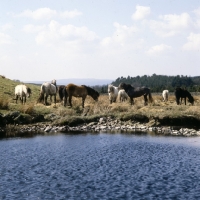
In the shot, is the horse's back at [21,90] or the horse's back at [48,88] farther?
the horse's back at [48,88]

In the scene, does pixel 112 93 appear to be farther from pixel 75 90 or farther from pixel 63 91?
pixel 63 91

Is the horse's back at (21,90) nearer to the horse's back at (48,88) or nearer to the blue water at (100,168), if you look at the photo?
the horse's back at (48,88)

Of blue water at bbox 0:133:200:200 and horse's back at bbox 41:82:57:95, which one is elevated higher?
horse's back at bbox 41:82:57:95

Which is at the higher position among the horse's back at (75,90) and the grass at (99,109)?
the horse's back at (75,90)

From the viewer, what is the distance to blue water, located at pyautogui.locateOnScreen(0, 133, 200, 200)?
43.9ft

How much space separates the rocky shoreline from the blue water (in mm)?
2832

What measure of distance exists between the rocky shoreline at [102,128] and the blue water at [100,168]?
2832mm

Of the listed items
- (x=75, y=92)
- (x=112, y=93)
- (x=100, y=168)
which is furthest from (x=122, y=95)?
(x=100, y=168)

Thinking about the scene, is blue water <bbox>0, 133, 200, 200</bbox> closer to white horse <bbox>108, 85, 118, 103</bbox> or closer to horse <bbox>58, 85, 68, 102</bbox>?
horse <bbox>58, 85, 68, 102</bbox>

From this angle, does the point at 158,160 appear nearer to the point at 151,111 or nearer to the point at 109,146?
the point at 109,146

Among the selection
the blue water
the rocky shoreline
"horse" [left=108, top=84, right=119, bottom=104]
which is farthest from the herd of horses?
the blue water

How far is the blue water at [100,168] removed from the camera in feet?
43.9

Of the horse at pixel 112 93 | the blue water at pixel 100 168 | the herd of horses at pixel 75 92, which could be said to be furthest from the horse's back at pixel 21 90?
the blue water at pixel 100 168

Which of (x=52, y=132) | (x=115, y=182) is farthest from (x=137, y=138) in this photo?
(x=115, y=182)
